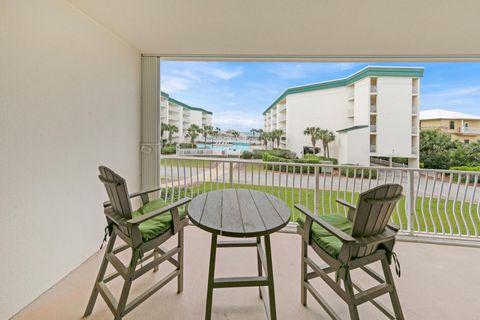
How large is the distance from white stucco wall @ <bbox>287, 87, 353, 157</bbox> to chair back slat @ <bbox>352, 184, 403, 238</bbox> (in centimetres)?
485

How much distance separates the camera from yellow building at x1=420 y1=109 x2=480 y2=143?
4598mm

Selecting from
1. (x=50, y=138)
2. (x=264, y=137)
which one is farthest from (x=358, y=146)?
(x=50, y=138)

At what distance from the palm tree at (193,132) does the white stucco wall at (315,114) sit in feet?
10.4

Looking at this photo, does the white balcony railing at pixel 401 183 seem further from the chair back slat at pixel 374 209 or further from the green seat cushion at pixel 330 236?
the chair back slat at pixel 374 209

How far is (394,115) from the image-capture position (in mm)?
5699

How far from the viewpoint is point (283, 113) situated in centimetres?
796

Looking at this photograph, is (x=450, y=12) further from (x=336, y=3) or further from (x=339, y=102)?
(x=339, y=102)

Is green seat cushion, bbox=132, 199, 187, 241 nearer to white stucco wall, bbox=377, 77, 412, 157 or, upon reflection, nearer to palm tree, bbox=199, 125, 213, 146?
palm tree, bbox=199, 125, 213, 146

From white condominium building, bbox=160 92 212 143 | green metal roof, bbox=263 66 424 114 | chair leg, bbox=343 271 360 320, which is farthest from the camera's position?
white condominium building, bbox=160 92 212 143

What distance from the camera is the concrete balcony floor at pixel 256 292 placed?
1455 millimetres

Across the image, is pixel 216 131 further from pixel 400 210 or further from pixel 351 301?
pixel 351 301

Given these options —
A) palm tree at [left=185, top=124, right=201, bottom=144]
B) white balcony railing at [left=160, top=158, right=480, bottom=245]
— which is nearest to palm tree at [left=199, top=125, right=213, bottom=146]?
palm tree at [left=185, top=124, right=201, bottom=144]

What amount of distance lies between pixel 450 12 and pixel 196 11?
236 centimetres

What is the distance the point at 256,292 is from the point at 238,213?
84 centimetres
